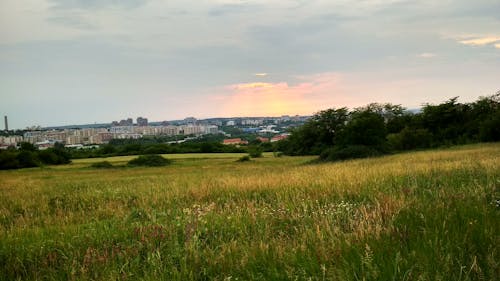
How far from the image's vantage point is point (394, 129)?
290ft

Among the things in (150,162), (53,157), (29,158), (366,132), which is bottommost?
(150,162)

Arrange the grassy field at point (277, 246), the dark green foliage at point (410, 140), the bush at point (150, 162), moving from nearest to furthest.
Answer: the grassy field at point (277, 246)
the dark green foliage at point (410, 140)
the bush at point (150, 162)

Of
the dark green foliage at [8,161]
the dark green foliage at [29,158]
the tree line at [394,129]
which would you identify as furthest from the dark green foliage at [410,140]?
the dark green foliage at [8,161]

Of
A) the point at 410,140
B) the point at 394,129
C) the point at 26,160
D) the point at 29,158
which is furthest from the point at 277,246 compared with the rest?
the point at 29,158

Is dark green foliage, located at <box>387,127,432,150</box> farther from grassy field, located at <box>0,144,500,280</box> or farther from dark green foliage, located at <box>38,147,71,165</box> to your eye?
dark green foliage, located at <box>38,147,71,165</box>

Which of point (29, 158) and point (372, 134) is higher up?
point (372, 134)

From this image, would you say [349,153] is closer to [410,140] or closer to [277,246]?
[410,140]

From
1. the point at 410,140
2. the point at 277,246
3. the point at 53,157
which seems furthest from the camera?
the point at 53,157

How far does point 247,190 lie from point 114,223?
422 cm

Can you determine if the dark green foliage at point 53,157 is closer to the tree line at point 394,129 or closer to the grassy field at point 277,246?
the tree line at point 394,129

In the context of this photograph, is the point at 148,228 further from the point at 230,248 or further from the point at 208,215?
the point at 230,248

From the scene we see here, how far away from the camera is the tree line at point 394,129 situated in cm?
6015

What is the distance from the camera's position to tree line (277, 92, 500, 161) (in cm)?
6015

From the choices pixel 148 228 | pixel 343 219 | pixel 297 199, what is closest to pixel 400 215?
pixel 343 219
